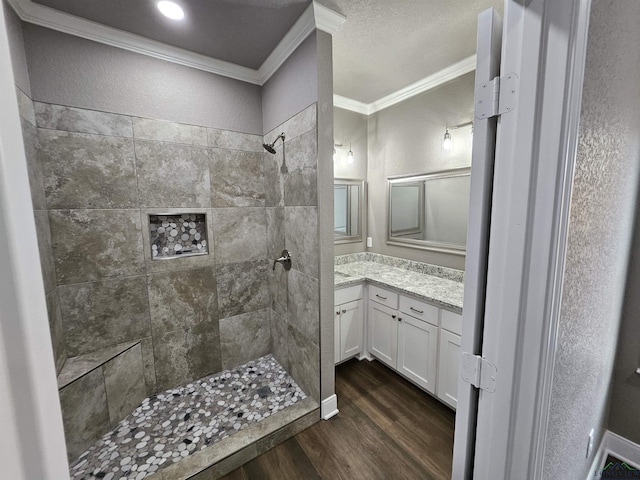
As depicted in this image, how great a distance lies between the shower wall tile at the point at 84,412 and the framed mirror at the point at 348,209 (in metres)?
2.27

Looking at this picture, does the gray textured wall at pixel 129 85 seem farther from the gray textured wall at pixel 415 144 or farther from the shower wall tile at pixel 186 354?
the shower wall tile at pixel 186 354

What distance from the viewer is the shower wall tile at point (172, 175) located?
1.94m

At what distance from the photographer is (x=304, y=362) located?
2061mm

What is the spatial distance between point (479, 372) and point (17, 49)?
8.73 ft

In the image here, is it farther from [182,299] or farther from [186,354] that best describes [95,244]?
[186,354]

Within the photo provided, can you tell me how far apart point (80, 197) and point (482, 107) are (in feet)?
7.44

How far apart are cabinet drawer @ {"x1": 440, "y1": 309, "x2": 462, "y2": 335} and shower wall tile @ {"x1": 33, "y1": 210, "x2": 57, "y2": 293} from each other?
8.11 feet

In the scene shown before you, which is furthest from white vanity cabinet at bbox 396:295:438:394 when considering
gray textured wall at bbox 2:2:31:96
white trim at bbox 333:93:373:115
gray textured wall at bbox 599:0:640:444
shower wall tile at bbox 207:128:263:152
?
gray textured wall at bbox 2:2:31:96

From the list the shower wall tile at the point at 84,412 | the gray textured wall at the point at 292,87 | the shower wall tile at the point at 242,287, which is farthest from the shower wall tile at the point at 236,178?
the shower wall tile at the point at 84,412

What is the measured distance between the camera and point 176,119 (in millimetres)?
2021

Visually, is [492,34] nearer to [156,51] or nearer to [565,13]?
[565,13]

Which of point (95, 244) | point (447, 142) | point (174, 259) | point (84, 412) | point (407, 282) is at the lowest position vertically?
point (84, 412)

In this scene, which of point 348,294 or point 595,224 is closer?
point 595,224

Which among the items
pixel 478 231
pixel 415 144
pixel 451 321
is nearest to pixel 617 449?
pixel 451 321
